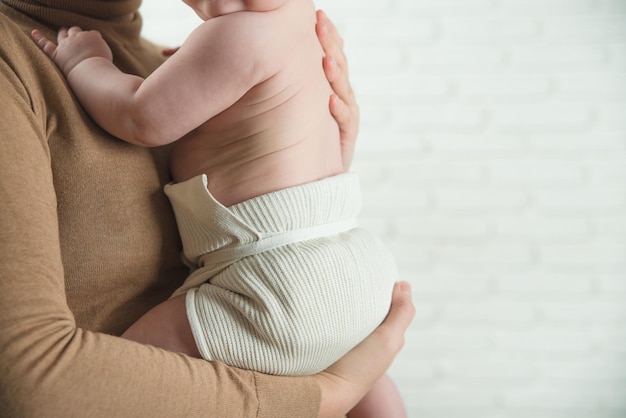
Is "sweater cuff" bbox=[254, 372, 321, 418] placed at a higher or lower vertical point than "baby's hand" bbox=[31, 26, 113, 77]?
lower

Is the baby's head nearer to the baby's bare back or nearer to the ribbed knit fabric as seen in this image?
the baby's bare back

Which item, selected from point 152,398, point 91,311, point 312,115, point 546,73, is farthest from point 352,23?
point 152,398

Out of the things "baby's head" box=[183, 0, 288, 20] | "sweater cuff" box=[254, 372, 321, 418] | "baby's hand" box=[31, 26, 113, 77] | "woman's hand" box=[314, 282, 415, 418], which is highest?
"baby's head" box=[183, 0, 288, 20]

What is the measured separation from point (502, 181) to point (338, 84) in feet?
3.31

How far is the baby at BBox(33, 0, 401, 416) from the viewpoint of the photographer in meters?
0.84

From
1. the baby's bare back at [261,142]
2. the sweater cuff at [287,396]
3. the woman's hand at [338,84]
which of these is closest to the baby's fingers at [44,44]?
the baby's bare back at [261,142]

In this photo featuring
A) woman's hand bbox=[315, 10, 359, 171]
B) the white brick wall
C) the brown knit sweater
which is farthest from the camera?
the white brick wall

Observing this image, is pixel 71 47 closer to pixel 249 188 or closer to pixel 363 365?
pixel 249 188

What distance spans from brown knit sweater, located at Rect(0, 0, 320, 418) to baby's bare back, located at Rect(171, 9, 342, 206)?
89 mm

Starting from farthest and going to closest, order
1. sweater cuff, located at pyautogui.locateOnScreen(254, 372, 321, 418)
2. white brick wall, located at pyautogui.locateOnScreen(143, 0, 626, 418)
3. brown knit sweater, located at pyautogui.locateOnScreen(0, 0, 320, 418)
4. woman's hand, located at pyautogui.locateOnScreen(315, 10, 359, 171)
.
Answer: white brick wall, located at pyautogui.locateOnScreen(143, 0, 626, 418)
woman's hand, located at pyautogui.locateOnScreen(315, 10, 359, 171)
sweater cuff, located at pyautogui.locateOnScreen(254, 372, 321, 418)
brown knit sweater, located at pyautogui.locateOnScreen(0, 0, 320, 418)

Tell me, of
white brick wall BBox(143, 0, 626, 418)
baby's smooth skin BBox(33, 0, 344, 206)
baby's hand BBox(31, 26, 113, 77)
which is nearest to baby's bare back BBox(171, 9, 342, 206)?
baby's smooth skin BBox(33, 0, 344, 206)

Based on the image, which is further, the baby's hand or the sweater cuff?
the baby's hand

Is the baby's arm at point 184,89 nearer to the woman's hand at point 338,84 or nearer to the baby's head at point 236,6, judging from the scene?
the baby's head at point 236,6

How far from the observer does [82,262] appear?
0.83 m
